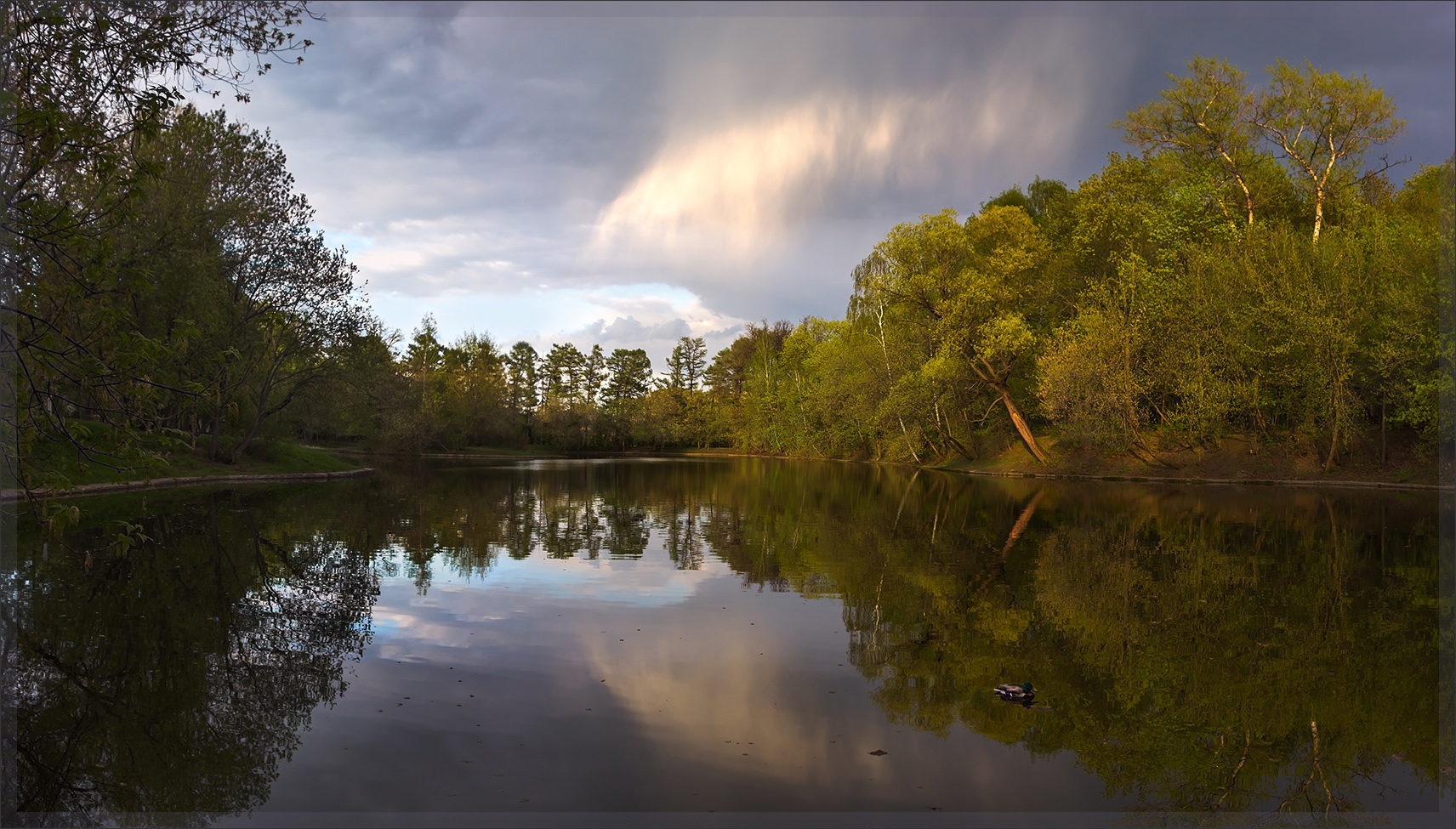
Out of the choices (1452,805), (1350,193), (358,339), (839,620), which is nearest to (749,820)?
(1452,805)

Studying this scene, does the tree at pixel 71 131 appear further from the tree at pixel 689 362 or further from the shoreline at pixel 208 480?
the tree at pixel 689 362

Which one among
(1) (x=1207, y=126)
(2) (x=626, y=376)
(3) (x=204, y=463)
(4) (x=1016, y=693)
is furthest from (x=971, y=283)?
(2) (x=626, y=376)

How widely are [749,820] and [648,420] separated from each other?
329 feet

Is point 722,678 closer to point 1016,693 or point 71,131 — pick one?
point 1016,693

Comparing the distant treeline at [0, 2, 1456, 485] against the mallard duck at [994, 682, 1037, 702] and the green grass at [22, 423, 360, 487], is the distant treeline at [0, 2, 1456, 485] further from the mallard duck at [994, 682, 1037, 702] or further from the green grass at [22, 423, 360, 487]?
the mallard duck at [994, 682, 1037, 702]

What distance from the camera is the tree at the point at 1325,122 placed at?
40.6 meters

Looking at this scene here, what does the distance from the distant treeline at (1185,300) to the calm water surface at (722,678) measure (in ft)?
71.5

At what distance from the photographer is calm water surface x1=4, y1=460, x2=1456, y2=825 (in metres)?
6.13

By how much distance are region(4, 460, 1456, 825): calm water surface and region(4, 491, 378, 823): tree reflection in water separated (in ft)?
0.16

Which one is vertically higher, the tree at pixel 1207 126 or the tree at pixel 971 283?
the tree at pixel 1207 126

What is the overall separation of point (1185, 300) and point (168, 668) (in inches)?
1768

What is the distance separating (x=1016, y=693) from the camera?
808 centimetres

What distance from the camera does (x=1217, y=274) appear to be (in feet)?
132

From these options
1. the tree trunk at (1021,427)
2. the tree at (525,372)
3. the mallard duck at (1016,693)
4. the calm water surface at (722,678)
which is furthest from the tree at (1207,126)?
the tree at (525,372)
